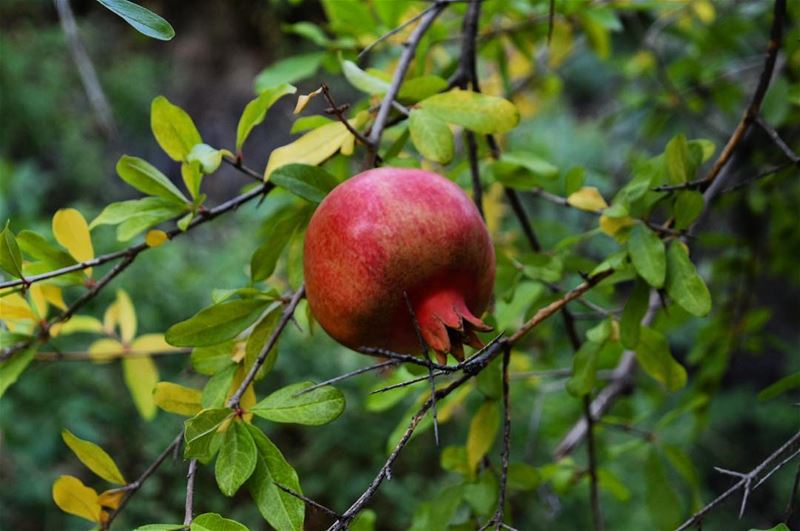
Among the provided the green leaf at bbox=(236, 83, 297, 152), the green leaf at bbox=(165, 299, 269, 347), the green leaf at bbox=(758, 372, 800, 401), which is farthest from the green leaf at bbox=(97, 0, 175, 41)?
the green leaf at bbox=(758, 372, 800, 401)

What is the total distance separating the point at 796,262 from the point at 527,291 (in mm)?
654

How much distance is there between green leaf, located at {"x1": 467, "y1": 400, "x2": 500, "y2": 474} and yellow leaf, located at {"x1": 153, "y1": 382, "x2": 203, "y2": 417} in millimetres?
279

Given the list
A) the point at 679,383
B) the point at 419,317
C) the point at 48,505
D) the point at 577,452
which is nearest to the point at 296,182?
the point at 419,317

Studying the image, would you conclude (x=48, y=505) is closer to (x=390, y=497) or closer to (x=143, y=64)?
(x=390, y=497)

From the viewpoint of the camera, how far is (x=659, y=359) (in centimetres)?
79

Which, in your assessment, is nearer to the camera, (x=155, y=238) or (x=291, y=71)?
(x=155, y=238)

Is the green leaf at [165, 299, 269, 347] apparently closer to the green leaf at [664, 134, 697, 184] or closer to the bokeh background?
the bokeh background

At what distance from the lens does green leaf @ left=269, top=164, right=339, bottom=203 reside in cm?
65

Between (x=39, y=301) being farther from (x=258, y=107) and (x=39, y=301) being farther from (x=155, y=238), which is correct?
(x=258, y=107)

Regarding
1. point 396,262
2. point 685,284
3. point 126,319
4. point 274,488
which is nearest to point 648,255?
point 685,284

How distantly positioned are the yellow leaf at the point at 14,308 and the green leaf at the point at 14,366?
37 millimetres

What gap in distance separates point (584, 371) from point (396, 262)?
1.10 ft

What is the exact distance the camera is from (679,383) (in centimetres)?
79

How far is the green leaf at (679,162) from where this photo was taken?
71 cm
